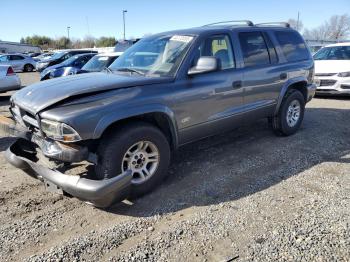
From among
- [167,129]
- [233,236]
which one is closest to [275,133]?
[167,129]

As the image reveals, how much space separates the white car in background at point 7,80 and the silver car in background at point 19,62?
1725cm

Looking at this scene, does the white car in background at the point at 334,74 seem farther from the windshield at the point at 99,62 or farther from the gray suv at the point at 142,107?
the windshield at the point at 99,62

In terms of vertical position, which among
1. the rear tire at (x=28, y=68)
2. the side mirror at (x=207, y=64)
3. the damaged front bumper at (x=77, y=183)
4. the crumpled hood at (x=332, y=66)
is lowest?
the rear tire at (x=28, y=68)

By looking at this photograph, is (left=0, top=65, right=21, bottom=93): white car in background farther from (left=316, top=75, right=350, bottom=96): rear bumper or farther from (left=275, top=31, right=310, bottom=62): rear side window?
(left=316, top=75, right=350, bottom=96): rear bumper

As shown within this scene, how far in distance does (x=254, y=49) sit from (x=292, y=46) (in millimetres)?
1206

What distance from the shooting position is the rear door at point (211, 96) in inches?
165

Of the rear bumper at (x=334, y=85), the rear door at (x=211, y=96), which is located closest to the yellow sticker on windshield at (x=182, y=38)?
the rear door at (x=211, y=96)

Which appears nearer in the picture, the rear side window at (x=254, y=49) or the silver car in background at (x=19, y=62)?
the rear side window at (x=254, y=49)

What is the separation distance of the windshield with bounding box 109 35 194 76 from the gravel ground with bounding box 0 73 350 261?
1398mm

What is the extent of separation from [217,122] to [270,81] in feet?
4.54

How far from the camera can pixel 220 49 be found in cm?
475

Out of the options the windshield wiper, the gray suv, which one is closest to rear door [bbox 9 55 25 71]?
the gray suv

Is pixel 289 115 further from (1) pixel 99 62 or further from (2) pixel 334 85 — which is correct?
(1) pixel 99 62

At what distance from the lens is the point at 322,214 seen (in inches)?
139
